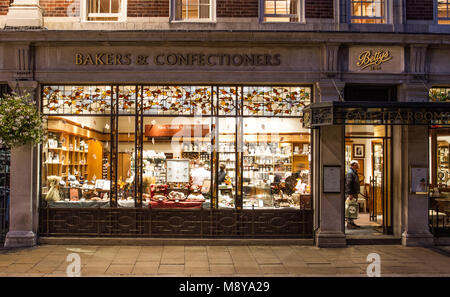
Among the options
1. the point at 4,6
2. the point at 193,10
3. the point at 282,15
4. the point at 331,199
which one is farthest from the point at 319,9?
the point at 4,6

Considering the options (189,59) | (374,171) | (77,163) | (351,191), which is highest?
(189,59)

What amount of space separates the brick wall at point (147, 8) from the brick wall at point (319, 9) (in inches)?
140

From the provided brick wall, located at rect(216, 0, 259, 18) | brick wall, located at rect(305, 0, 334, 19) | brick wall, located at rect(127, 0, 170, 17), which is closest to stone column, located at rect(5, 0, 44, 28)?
brick wall, located at rect(127, 0, 170, 17)

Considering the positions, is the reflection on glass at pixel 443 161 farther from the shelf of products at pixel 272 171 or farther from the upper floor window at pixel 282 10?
the upper floor window at pixel 282 10

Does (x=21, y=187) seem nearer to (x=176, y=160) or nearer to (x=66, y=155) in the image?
(x=66, y=155)

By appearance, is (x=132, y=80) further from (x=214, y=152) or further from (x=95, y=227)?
(x=95, y=227)

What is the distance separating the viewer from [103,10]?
35.7 ft

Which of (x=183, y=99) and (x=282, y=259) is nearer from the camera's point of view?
(x=282, y=259)

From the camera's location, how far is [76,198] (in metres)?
10.6

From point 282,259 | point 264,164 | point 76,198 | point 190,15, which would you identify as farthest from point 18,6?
point 282,259

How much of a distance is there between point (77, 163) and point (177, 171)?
255cm

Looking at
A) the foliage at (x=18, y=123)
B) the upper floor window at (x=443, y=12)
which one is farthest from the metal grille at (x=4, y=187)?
the upper floor window at (x=443, y=12)

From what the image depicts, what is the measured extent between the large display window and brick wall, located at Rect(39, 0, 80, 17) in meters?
1.88

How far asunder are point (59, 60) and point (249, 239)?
21.1ft
